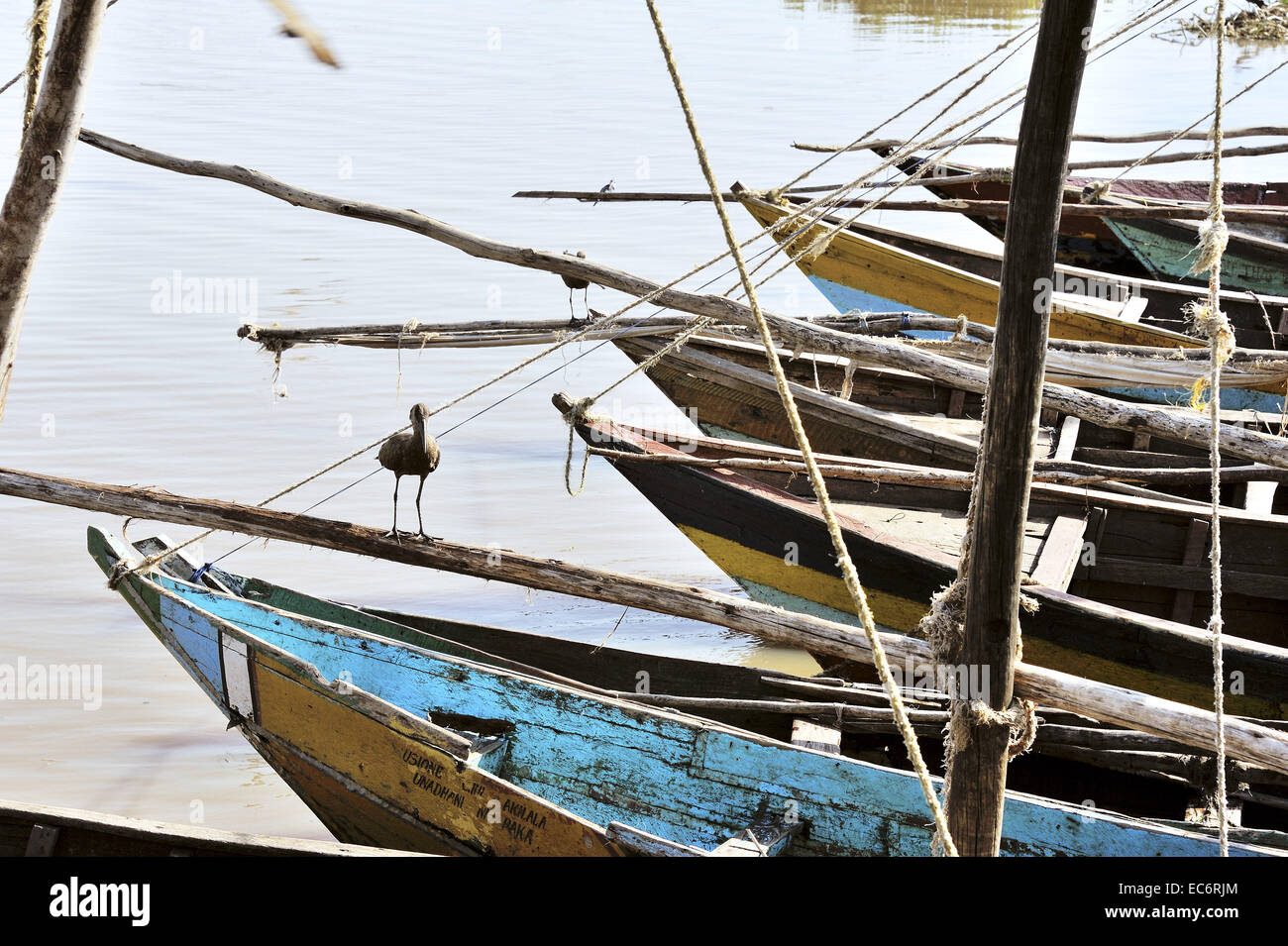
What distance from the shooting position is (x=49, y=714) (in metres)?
5.36

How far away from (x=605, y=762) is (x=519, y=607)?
2.79 m

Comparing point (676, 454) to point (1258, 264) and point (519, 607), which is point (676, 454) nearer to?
point (519, 607)

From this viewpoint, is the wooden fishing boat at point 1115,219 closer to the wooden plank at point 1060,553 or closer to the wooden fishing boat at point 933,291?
the wooden fishing boat at point 933,291

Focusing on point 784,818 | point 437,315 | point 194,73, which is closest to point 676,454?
point 784,818

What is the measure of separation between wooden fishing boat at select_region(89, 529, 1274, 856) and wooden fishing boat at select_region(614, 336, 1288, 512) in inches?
89.7

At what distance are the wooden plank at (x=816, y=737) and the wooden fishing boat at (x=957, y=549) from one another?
0.95 metres

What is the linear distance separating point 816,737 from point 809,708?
25 centimetres

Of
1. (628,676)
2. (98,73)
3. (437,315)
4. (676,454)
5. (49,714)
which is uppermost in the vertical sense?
(98,73)

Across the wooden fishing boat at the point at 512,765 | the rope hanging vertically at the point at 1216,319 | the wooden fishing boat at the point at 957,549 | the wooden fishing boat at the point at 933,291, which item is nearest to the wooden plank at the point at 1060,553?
the wooden fishing boat at the point at 957,549

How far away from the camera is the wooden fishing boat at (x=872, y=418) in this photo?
6145 mm

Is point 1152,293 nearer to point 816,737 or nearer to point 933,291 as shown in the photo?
point 933,291

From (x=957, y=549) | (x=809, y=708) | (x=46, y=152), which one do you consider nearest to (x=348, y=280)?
(x=957, y=549)

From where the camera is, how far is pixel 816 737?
4.05 metres

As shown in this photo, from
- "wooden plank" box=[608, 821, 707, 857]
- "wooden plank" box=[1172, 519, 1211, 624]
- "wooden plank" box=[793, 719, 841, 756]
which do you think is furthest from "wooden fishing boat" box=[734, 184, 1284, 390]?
"wooden plank" box=[608, 821, 707, 857]
